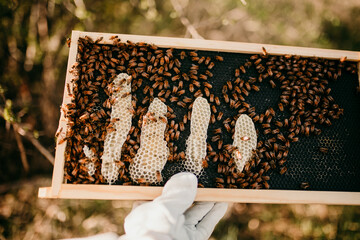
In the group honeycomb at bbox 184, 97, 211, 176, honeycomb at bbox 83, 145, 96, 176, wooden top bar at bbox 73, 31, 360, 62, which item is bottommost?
honeycomb at bbox 83, 145, 96, 176

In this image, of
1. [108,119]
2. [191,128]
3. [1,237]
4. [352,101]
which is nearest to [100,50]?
[108,119]

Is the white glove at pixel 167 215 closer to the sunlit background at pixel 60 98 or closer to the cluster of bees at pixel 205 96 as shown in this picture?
the cluster of bees at pixel 205 96

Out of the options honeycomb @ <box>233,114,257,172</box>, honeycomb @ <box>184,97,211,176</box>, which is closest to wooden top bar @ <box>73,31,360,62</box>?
honeycomb @ <box>184,97,211,176</box>

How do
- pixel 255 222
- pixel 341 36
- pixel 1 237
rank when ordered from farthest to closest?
pixel 341 36, pixel 255 222, pixel 1 237

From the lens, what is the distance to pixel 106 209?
3.95 metres

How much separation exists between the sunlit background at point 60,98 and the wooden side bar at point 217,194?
2078mm

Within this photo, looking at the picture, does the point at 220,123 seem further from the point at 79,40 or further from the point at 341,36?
the point at 341,36

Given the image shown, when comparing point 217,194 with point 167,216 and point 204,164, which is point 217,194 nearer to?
point 204,164

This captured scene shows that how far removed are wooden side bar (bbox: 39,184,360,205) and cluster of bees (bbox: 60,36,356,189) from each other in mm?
97

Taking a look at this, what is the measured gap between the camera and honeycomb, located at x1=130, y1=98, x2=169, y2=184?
2.15m

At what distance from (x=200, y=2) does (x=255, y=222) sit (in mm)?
4258

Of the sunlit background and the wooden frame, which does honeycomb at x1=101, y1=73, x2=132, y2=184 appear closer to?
the wooden frame

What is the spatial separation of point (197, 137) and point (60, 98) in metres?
3.09

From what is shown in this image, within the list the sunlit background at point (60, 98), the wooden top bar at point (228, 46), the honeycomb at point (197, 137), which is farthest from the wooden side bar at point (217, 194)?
the sunlit background at point (60, 98)
